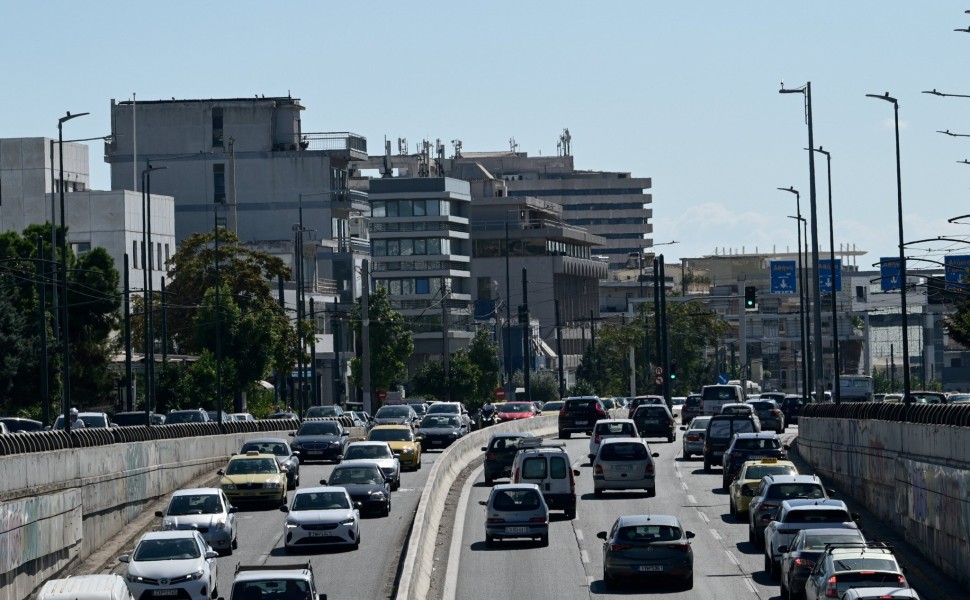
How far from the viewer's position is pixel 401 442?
57375 mm

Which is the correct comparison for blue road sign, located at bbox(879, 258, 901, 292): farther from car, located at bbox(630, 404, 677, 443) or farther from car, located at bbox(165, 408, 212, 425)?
car, located at bbox(165, 408, 212, 425)

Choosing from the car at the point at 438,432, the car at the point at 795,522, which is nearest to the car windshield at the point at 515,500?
the car at the point at 795,522

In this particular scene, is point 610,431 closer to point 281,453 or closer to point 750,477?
point 281,453

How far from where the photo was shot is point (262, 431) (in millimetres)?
65312

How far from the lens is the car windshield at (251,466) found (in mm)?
46062

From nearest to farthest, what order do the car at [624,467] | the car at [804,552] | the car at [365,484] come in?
the car at [804,552]
the car at [365,484]
the car at [624,467]

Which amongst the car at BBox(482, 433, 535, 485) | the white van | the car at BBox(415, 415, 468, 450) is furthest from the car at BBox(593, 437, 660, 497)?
the white van

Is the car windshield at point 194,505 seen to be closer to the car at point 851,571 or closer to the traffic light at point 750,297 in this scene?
the car at point 851,571

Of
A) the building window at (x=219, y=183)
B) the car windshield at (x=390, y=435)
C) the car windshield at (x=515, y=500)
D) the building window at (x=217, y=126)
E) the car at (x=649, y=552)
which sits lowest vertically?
the car at (x=649, y=552)

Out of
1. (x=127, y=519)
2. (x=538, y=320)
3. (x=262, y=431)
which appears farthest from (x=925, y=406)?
(x=538, y=320)

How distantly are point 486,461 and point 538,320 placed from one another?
437 feet

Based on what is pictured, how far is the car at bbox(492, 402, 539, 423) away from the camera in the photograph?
84.1m

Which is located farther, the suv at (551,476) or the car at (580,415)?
the car at (580,415)

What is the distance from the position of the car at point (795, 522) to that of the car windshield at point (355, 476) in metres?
13.2
